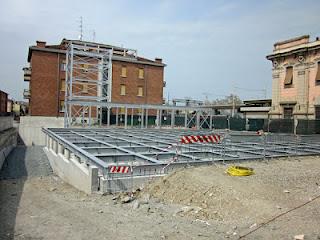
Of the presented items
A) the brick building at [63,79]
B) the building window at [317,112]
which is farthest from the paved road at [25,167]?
the building window at [317,112]

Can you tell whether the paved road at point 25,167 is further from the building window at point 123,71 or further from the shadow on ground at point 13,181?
the building window at point 123,71

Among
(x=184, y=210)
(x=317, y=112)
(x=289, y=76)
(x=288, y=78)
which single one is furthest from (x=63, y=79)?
(x=184, y=210)

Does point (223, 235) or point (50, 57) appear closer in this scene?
point (223, 235)

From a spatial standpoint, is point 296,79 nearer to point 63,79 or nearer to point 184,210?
point 63,79

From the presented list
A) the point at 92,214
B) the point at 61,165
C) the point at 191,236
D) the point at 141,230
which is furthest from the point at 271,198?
the point at 61,165

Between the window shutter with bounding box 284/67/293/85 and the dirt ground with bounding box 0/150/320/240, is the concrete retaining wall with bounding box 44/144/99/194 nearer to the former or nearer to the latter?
the dirt ground with bounding box 0/150/320/240

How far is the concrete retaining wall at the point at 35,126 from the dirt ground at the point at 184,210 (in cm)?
2907

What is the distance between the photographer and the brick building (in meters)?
45.2

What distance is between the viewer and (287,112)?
129 feet

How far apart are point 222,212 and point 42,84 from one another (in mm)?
42050

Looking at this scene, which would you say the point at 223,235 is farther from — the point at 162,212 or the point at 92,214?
the point at 92,214

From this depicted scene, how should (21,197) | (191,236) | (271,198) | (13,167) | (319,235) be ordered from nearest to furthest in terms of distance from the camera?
(319,235) < (191,236) < (271,198) < (21,197) < (13,167)

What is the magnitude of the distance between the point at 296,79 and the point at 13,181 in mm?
32064

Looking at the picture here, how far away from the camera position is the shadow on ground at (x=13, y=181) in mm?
7091
